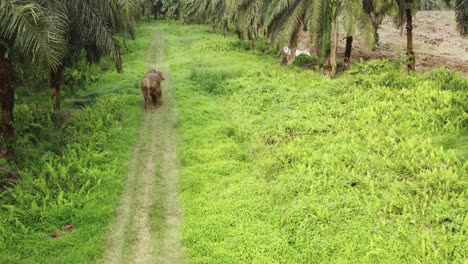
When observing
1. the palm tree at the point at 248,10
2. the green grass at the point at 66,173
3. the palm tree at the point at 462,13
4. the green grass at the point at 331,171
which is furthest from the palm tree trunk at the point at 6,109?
the palm tree at the point at 462,13

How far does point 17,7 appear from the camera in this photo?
423 inches

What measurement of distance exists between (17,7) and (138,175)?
6091 millimetres

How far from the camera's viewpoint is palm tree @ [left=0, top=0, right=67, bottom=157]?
10.7 m

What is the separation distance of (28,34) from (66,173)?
428 cm

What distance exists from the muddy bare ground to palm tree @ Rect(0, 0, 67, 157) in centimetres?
1690

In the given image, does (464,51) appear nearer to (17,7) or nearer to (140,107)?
(140,107)

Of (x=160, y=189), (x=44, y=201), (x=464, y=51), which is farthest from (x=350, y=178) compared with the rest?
(x=464, y=51)

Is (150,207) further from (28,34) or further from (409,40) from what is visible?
(409,40)

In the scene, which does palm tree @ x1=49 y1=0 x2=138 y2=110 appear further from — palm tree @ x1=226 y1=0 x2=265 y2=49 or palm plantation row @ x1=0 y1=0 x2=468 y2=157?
palm tree @ x1=226 y1=0 x2=265 y2=49

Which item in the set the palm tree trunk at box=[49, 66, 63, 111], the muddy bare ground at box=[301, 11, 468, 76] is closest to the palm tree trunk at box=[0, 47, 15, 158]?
the palm tree trunk at box=[49, 66, 63, 111]

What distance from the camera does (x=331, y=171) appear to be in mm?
11844

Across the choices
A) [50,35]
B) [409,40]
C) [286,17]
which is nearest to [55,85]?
[50,35]

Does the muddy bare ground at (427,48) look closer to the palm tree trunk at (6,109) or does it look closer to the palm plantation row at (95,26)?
the palm plantation row at (95,26)

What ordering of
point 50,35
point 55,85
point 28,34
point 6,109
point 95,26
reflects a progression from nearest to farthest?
1. point 28,34
2. point 50,35
3. point 6,109
4. point 95,26
5. point 55,85
